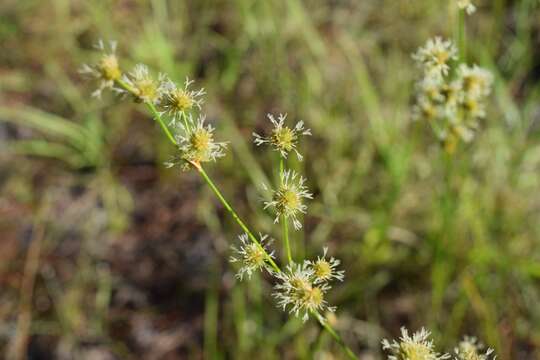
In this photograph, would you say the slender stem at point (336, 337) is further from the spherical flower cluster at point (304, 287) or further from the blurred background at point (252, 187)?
the blurred background at point (252, 187)

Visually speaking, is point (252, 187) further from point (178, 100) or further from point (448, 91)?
point (178, 100)

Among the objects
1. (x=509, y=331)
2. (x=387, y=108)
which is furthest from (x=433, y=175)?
(x=509, y=331)

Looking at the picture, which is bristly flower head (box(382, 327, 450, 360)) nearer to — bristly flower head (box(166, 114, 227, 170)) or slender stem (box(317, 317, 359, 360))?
slender stem (box(317, 317, 359, 360))

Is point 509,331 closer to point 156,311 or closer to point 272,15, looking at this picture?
point 156,311

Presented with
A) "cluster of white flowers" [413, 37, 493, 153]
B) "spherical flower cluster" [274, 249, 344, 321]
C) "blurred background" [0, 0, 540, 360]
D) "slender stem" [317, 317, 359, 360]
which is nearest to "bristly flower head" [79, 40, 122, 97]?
"spherical flower cluster" [274, 249, 344, 321]

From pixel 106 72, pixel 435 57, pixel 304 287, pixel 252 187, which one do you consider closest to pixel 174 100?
pixel 106 72

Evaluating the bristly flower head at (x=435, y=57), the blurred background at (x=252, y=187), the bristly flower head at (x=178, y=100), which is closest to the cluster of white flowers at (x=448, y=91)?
the bristly flower head at (x=435, y=57)
